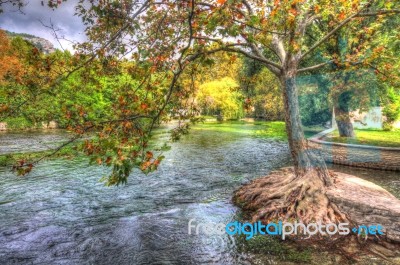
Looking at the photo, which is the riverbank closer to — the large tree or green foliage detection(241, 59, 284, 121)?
the large tree

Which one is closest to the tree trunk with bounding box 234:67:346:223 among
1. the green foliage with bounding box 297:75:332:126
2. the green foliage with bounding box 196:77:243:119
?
the green foliage with bounding box 297:75:332:126

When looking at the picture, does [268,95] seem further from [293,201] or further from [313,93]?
[293,201]

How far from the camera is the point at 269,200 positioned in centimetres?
884

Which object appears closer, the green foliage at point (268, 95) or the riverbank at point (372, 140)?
the riverbank at point (372, 140)

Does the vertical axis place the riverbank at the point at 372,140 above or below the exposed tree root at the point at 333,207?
above

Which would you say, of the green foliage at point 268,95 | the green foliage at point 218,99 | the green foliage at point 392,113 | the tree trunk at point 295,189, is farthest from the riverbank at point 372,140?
the green foliage at point 218,99

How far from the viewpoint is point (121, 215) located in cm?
906

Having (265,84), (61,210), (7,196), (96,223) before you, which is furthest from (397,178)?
(265,84)

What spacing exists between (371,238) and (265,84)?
44785 mm

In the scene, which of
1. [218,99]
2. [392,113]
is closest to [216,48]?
[392,113]

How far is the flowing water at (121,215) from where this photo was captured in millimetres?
6598

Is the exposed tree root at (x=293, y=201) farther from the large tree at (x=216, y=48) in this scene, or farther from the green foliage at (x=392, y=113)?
the green foliage at (x=392, y=113)

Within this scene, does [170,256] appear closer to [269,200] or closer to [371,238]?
[269,200]

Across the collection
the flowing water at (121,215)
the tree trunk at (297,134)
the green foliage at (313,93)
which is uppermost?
the green foliage at (313,93)
